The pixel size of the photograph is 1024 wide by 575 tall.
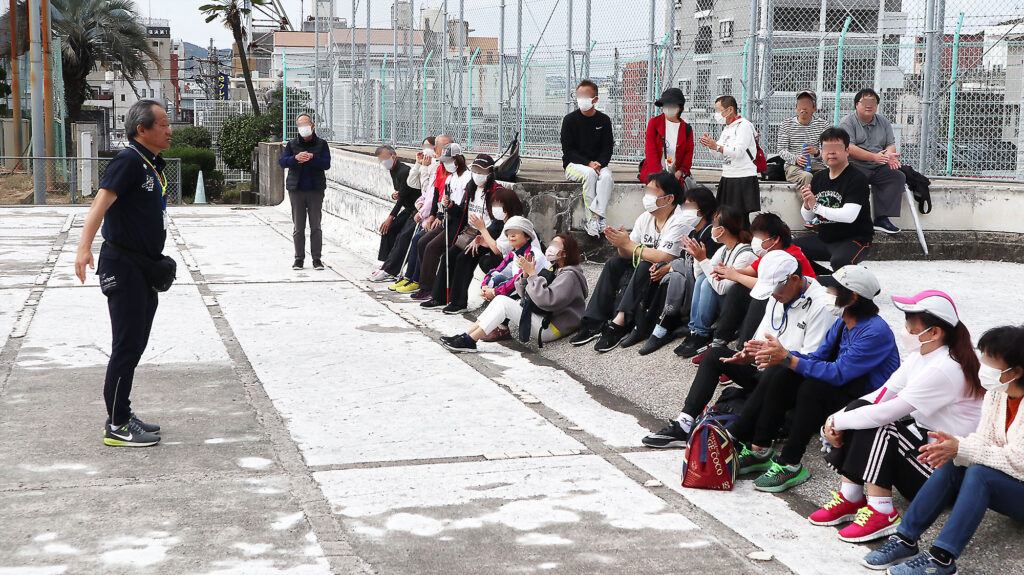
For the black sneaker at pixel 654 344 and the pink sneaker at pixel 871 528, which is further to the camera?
the black sneaker at pixel 654 344

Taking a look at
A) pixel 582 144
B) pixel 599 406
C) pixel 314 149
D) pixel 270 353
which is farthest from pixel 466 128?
pixel 599 406

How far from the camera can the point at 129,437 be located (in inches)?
224

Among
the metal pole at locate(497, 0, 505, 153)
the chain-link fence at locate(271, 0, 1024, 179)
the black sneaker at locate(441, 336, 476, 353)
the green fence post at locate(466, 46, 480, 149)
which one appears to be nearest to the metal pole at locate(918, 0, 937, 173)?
the chain-link fence at locate(271, 0, 1024, 179)

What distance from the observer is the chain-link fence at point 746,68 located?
438 inches

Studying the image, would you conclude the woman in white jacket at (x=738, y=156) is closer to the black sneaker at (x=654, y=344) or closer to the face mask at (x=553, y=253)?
the face mask at (x=553, y=253)

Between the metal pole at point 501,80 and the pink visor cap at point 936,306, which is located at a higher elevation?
the metal pole at point 501,80

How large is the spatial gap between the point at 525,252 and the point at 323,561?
496 centimetres

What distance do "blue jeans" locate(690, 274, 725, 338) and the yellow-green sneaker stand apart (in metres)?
4.74

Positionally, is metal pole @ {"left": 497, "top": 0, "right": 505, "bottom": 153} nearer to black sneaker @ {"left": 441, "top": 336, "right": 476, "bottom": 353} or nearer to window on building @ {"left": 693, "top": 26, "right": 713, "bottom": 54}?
window on building @ {"left": 693, "top": 26, "right": 713, "bottom": 54}

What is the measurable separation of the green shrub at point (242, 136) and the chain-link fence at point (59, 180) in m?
8.38

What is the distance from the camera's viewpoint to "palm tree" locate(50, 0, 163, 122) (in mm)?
43438

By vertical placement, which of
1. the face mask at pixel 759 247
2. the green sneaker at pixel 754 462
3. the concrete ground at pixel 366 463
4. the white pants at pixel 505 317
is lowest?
the concrete ground at pixel 366 463

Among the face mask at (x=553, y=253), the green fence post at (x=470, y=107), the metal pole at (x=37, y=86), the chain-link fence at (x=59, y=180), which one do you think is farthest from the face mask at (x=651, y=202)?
the metal pole at (x=37, y=86)

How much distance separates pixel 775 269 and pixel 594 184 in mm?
5450
